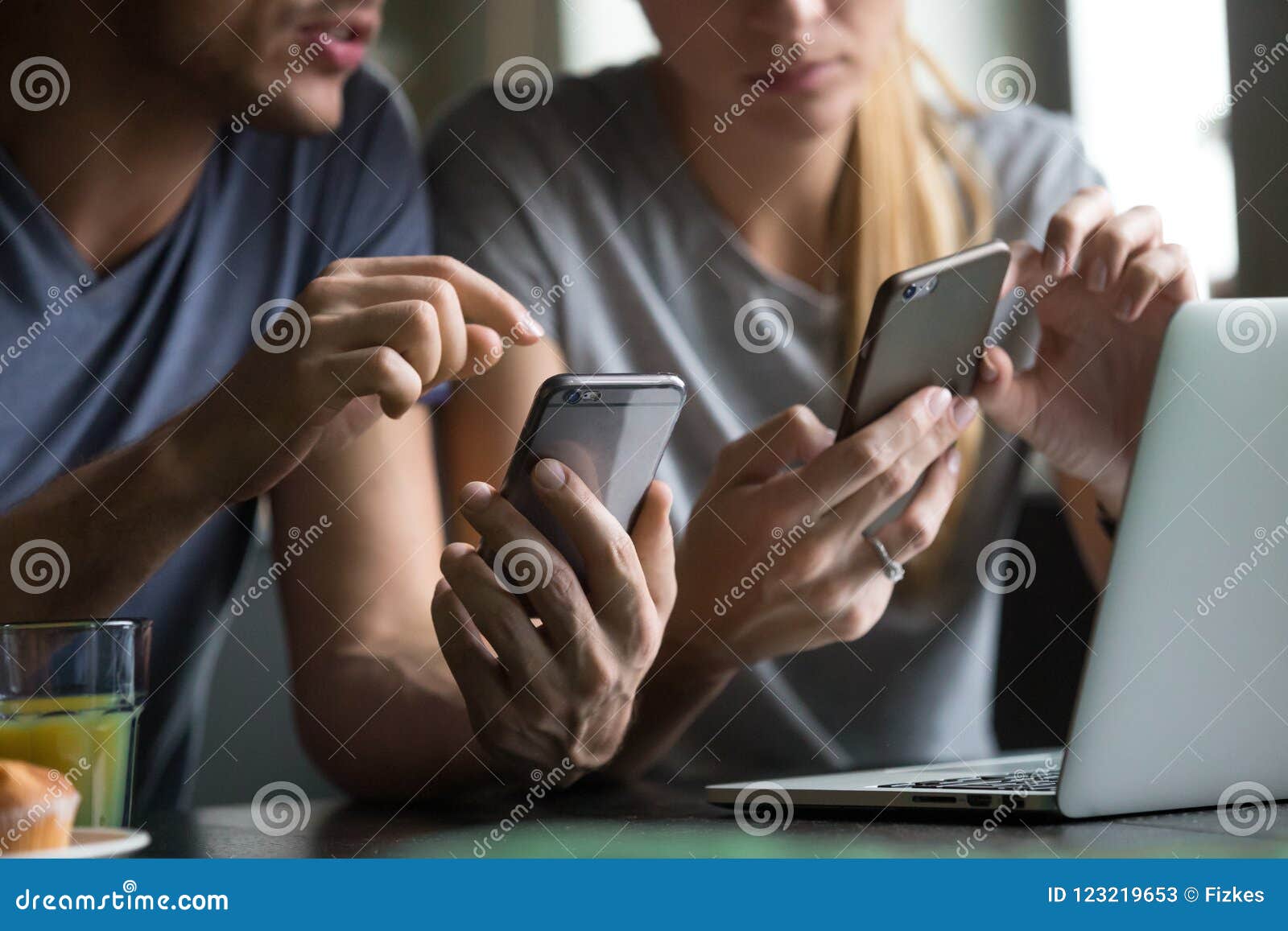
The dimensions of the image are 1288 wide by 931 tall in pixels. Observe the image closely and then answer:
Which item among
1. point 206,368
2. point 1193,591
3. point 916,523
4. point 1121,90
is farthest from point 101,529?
point 1121,90

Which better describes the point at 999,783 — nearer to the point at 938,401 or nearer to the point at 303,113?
the point at 938,401

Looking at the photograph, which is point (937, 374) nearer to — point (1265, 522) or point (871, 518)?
point (871, 518)

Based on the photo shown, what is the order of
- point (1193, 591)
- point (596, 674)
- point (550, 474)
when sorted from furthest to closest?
1. point (596, 674)
2. point (550, 474)
3. point (1193, 591)

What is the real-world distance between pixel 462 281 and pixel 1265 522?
64 cm

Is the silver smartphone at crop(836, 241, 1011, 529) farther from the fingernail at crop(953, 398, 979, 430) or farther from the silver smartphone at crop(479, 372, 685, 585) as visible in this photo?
the silver smartphone at crop(479, 372, 685, 585)

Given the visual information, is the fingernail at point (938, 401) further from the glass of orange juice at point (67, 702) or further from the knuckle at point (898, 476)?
the glass of orange juice at point (67, 702)

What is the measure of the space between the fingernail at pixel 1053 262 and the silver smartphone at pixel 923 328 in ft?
0.36

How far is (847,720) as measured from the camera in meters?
1.51

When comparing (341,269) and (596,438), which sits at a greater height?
(341,269)

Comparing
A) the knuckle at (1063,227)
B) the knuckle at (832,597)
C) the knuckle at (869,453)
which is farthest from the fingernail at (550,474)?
the knuckle at (1063,227)

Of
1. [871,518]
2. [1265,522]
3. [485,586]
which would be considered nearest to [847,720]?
[871,518]

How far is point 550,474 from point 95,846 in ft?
1.25

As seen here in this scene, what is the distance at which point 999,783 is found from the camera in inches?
28.5

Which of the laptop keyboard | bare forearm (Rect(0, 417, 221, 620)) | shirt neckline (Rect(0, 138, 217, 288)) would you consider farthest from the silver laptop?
shirt neckline (Rect(0, 138, 217, 288))
